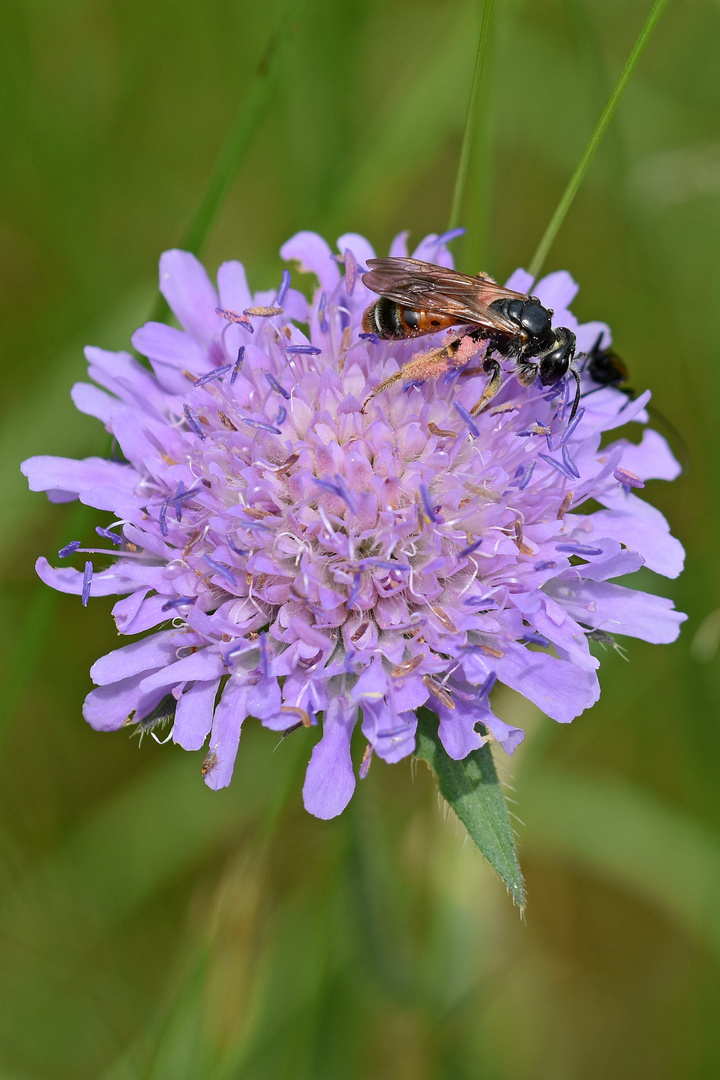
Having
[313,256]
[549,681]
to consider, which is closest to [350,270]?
[313,256]

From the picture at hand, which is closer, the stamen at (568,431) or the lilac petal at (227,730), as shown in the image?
the lilac petal at (227,730)

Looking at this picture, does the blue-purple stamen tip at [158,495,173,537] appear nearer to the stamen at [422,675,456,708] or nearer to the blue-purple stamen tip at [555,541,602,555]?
the stamen at [422,675,456,708]

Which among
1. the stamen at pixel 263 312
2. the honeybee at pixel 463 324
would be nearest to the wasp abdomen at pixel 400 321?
the honeybee at pixel 463 324

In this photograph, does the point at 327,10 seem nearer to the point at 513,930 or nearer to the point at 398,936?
the point at 398,936

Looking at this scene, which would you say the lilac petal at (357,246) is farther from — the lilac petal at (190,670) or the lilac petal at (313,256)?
the lilac petal at (190,670)

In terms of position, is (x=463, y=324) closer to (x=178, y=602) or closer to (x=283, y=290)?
(x=283, y=290)

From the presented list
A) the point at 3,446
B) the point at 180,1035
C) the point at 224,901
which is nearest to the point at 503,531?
the point at 224,901

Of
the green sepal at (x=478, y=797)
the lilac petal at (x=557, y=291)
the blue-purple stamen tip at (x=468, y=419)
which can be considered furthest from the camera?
the lilac petal at (x=557, y=291)

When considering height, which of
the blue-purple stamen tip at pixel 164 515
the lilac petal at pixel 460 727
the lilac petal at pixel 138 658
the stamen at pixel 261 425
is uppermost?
the stamen at pixel 261 425

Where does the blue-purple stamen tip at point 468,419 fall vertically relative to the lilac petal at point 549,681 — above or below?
above
